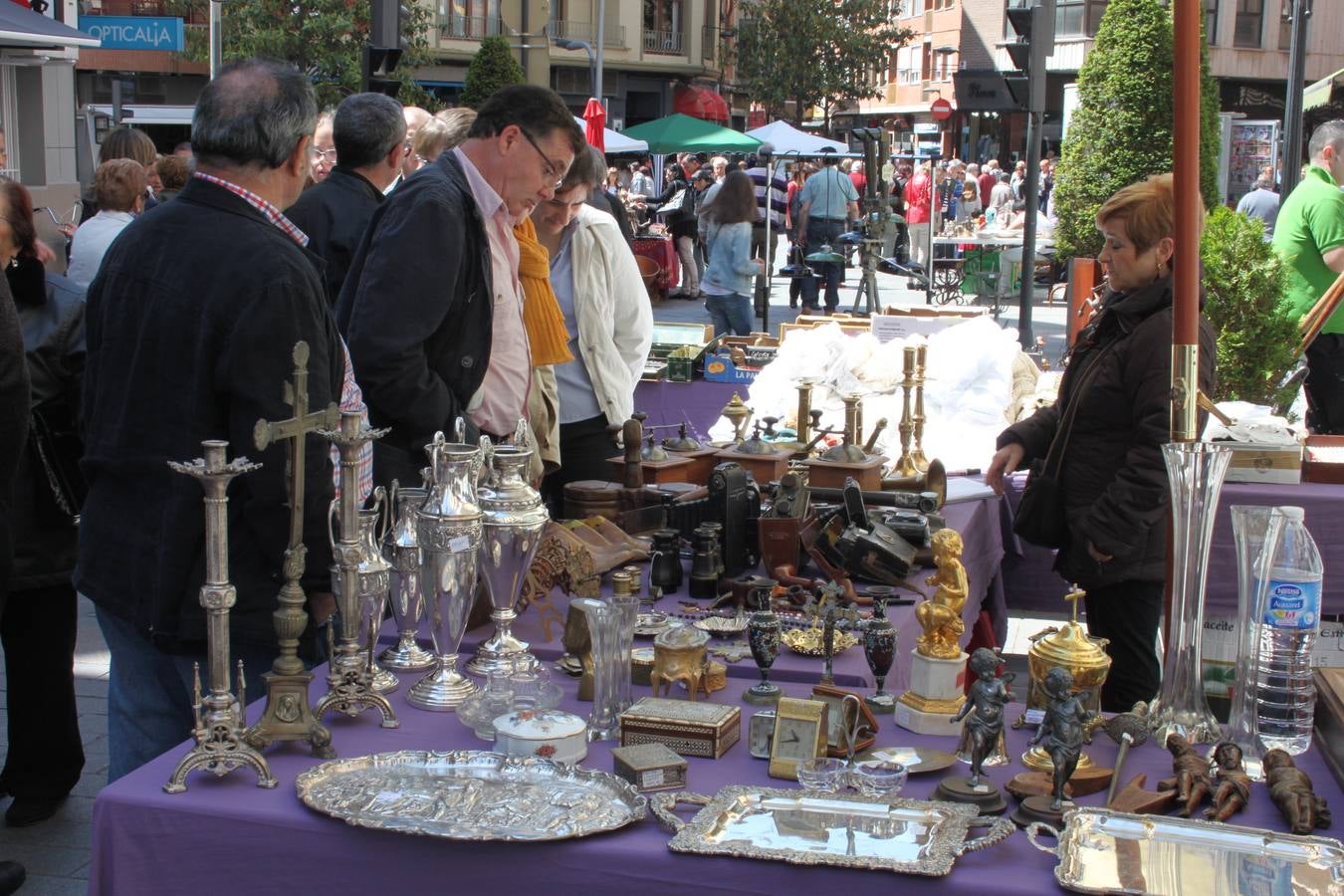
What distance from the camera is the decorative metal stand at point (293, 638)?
81.3 inches

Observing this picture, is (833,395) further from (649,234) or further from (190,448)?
(649,234)

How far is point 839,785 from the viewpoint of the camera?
6.57 ft

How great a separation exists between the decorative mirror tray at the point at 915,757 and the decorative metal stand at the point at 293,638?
2.68 ft

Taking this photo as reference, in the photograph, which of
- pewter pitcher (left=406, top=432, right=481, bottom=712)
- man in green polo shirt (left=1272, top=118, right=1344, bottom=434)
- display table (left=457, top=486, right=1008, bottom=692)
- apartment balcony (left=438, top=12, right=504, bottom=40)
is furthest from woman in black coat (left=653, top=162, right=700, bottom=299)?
apartment balcony (left=438, top=12, right=504, bottom=40)

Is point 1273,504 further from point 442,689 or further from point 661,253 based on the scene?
point 661,253

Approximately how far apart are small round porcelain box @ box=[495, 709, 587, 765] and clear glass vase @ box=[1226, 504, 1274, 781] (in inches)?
39.5

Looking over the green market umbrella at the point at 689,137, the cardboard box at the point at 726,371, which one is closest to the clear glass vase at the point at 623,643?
the cardboard box at the point at 726,371

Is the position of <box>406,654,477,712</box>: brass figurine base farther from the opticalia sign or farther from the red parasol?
the opticalia sign

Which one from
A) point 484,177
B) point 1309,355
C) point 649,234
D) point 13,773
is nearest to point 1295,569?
point 484,177

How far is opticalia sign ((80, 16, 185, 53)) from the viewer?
1225 centimetres

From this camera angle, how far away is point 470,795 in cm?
195

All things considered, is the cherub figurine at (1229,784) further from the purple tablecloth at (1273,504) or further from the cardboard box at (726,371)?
the cardboard box at (726,371)

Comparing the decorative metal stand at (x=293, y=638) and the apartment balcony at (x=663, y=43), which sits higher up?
the apartment balcony at (x=663, y=43)

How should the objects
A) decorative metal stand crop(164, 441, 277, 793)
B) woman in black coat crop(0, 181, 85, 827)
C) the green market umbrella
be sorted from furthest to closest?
the green market umbrella → woman in black coat crop(0, 181, 85, 827) → decorative metal stand crop(164, 441, 277, 793)
